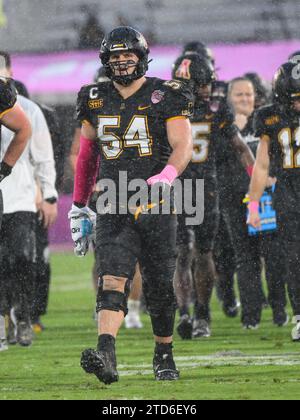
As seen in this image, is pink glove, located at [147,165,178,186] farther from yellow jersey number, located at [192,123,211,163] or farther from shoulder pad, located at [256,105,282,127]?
yellow jersey number, located at [192,123,211,163]

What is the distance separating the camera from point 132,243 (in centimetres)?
637

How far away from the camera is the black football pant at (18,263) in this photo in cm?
835

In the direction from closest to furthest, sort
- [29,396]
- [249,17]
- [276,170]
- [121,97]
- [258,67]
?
[29,396], [121,97], [276,170], [258,67], [249,17]

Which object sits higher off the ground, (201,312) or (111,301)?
(111,301)

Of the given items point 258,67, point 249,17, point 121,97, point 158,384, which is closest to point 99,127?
point 121,97

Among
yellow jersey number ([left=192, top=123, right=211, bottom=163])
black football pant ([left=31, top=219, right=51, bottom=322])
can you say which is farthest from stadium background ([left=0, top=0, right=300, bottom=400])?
yellow jersey number ([left=192, top=123, right=211, bottom=163])

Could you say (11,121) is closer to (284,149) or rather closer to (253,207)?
(284,149)

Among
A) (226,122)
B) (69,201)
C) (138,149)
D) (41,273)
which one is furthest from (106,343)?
(69,201)

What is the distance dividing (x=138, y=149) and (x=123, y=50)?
0.47m

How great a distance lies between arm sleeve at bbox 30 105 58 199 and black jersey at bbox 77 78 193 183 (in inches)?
89.7

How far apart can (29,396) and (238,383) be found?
3.20 feet

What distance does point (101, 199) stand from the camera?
641cm

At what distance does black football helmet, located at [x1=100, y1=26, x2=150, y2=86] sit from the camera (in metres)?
6.45

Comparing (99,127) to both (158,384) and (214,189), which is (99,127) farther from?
(214,189)
